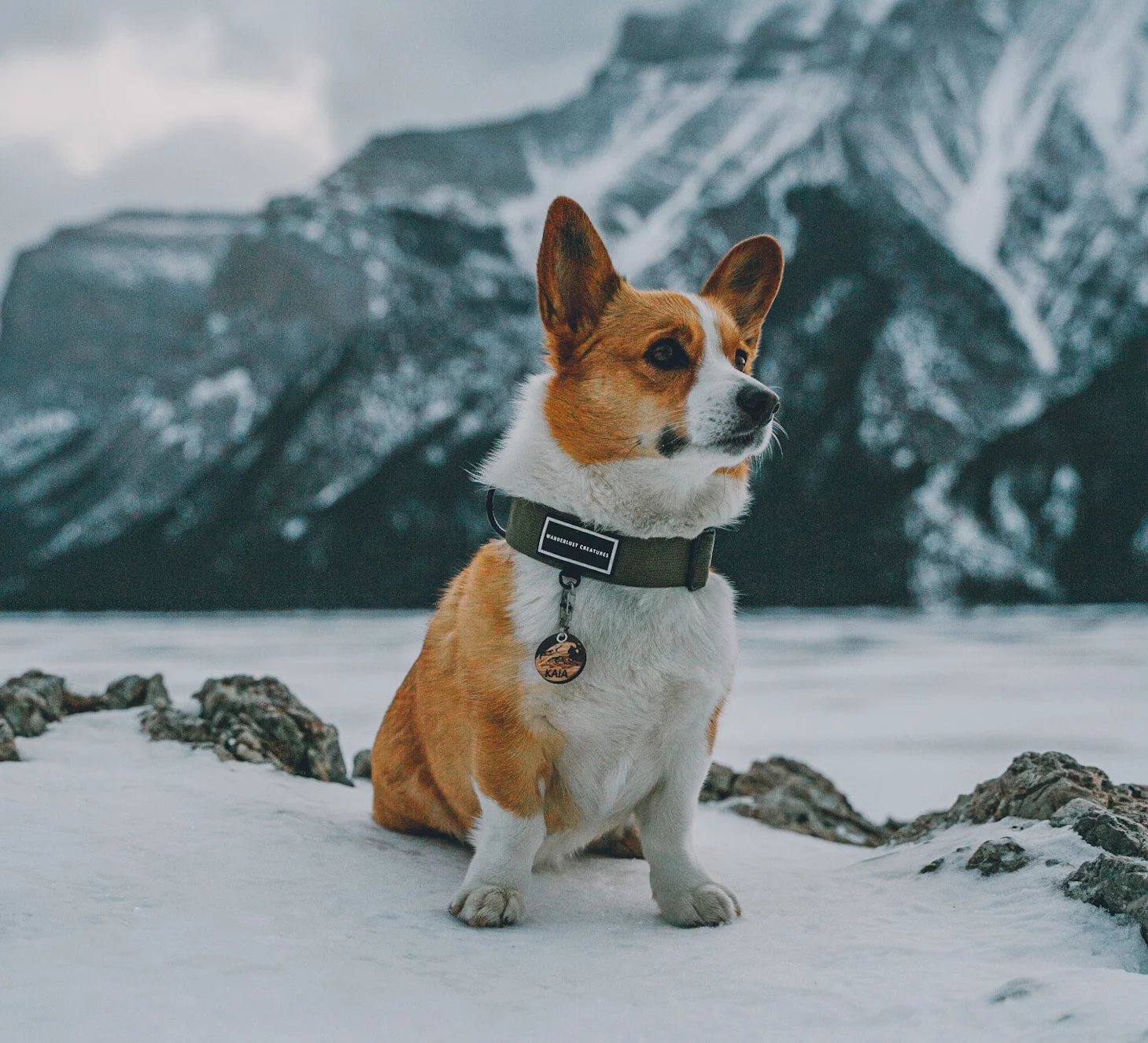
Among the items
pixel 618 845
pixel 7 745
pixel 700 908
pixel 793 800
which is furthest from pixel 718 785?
pixel 7 745

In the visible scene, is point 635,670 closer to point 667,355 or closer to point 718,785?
point 667,355

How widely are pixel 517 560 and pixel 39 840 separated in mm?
1875

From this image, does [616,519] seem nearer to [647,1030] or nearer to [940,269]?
[647,1030]

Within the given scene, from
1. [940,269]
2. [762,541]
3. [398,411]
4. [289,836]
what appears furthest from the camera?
[398,411]

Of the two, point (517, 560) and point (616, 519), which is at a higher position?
point (616, 519)

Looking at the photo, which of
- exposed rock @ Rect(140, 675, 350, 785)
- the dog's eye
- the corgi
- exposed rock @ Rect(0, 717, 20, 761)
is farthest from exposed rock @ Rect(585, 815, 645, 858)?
exposed rock @ Rect(0, 717, 20, 761)

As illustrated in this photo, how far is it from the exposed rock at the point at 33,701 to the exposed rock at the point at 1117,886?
5051mm

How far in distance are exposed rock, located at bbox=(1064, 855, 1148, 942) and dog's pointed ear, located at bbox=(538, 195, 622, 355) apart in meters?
2.49

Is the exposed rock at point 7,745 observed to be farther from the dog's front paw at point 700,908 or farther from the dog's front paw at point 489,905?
the dog's front paw at point 700,908

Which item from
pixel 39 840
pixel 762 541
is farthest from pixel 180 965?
pixel 762 541

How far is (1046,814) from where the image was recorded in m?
4.04

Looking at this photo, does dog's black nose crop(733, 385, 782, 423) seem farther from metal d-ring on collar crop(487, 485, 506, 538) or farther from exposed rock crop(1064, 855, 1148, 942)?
exposed rock crop(1064, 855, 1148, 942)

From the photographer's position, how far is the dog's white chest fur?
328 cm

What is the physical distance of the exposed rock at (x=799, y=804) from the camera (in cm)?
597
